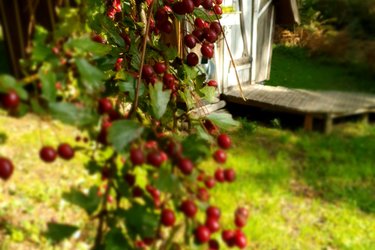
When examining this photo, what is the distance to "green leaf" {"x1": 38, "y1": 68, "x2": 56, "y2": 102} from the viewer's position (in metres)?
0.34

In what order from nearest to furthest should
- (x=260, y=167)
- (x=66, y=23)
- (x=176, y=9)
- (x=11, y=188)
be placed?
(x=66, y=23) → (x=176, y=9) → (x=260, y=167) → (x=11, y=188)

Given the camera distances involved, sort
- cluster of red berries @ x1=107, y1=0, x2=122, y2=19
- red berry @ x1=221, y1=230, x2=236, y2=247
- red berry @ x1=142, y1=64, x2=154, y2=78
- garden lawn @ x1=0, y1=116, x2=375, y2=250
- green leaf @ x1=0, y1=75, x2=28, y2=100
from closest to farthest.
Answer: green leaf @ x1=0, y1=75, x2=28, y2=100 → red berry @ x1=221, y1=230, x2=236, y2=247 → red berry @ x1=142, y1=64, x2=154, y2=78 → cluster of red berries @ x1=107, y1=0, x2=122, y2=19 → garden lawn @ x1=0, y1=116, x2=375, y2=250

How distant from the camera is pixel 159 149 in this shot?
400 millimetres

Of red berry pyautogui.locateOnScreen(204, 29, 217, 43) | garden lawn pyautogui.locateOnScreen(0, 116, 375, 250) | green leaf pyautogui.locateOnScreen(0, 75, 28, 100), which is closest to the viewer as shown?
green leaf pyautogui.locateOnScreen(0, 75, 28, 100)

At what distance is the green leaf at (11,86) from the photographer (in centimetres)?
32

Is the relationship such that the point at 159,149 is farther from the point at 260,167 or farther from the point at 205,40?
the point at 260,167

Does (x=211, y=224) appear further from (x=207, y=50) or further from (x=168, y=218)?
(x=207, y=50)

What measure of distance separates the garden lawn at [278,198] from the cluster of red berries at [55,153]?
4.58 feet

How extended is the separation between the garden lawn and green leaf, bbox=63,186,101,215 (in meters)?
1.36

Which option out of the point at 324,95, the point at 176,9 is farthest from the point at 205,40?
the point at 324,95

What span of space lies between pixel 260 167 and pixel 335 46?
1328mm

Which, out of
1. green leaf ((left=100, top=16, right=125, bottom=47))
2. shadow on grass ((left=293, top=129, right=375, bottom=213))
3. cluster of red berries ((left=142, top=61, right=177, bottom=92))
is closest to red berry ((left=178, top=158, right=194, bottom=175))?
cluster of red berries ((left=142, top=61, right=177, bottom=92))

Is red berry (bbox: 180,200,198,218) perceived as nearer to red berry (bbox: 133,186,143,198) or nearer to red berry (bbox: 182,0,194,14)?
red berry (bbox: 133,186,143,198)

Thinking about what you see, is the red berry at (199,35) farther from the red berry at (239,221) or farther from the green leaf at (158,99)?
the red berry at (239,221)
